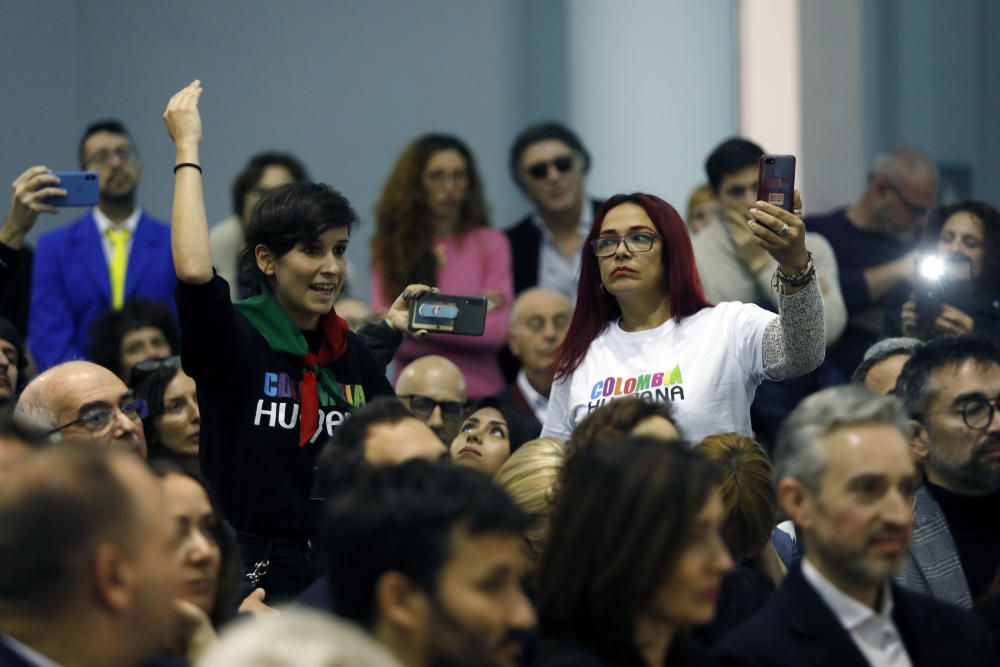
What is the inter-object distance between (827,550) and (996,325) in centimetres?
264

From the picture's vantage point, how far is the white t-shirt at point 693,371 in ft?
14.1

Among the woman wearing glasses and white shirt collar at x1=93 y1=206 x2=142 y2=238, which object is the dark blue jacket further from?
the woman wearing glasses

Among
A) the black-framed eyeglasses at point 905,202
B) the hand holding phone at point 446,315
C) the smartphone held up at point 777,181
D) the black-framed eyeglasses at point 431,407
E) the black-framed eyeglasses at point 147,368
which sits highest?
the smartphone held up at point 777,181

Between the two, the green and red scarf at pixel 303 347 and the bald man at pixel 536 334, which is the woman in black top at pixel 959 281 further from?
the green and red scarf at pixel 303 347

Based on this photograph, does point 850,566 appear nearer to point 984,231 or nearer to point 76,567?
point 76,567

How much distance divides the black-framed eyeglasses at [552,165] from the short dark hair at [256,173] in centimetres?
92

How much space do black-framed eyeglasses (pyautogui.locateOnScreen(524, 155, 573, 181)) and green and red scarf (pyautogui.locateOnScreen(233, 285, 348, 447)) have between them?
2.55 m

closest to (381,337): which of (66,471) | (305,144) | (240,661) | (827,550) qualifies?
(827,550)

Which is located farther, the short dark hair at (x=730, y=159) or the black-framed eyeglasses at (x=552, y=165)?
the black-framed eyeglasses at (x=552, y=165)

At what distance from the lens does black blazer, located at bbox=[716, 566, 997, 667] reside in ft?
10.0

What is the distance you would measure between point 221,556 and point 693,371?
149 cm

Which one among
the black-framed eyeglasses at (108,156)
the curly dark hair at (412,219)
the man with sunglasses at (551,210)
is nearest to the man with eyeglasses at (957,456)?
the curly dark hair at (412,219)

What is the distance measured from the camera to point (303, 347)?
4.20 meters

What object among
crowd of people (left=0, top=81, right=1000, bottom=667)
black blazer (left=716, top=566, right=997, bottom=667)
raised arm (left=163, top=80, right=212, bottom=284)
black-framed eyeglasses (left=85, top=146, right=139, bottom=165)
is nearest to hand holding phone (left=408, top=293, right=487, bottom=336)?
crowd of people (left=0, top=81, right=1000, bottom=667)
